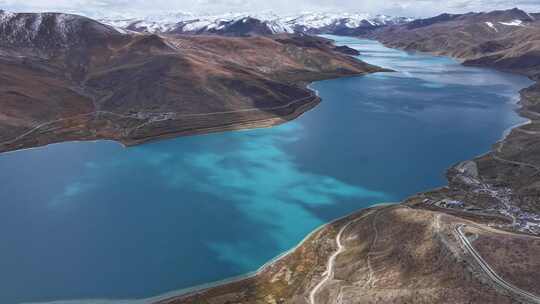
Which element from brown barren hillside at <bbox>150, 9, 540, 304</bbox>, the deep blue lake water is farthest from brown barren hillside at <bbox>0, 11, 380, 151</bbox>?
brown barren hillside at <bbox>150, 9, 540, 304</bbox>

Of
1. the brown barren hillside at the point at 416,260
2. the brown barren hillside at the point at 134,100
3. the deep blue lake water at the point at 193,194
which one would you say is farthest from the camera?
the brown barren hillside at the point at 134,100

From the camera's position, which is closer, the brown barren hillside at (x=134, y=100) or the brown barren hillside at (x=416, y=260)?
the brown barren hillside at (x=416, y=260)

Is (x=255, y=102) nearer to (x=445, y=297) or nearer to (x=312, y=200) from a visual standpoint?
(x=312, y=200)

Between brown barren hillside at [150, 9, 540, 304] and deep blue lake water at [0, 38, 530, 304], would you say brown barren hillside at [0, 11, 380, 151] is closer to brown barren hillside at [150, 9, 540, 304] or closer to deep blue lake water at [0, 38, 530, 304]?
deep blue lake water at [0, 38, 530, 304]

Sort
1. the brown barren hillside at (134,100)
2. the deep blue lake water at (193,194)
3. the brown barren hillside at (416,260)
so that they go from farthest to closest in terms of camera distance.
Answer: the brown barren hillside at (134,100) → the deep blue lake water at (193,194) → the brown barren hillside at (416,260)

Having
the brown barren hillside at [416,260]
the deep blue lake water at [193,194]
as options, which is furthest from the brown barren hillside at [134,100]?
the brown barren hillside at [416,260]

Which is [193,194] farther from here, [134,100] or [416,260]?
[134,100]

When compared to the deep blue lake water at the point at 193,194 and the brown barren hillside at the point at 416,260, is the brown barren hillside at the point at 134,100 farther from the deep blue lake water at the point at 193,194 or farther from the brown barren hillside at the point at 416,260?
the brown barren hillside at the point at 416,260

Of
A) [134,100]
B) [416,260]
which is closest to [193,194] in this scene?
[416,260]
